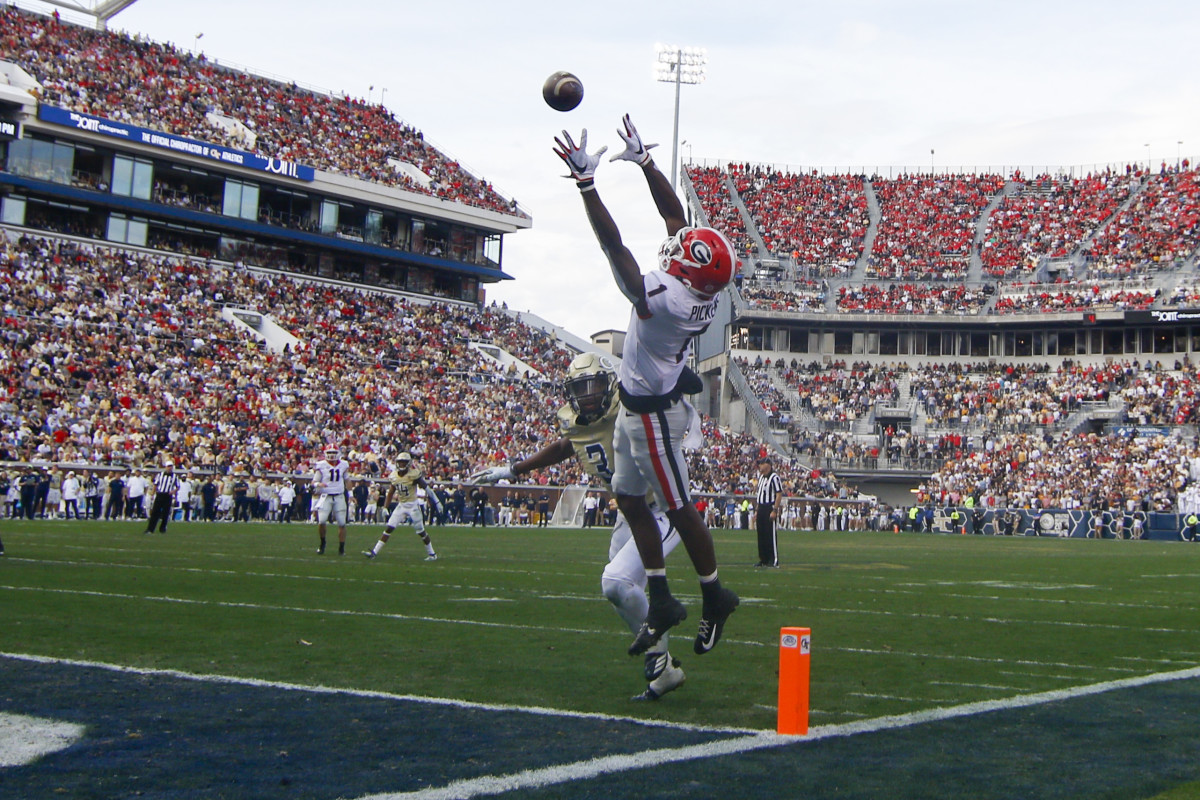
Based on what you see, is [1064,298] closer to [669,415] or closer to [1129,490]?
[1129,490]

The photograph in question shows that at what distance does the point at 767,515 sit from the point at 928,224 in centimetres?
4675

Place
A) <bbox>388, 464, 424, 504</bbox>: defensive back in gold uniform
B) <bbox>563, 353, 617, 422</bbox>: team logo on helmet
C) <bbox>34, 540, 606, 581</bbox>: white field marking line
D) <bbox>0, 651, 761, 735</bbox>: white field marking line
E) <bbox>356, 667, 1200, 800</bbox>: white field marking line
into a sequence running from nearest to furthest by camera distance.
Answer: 1. <bbox>356, 667, 1200, 800</bbox>: white field marking line
2. <bbox>0, 651, 761, 735</bbox>: white field marking line
3. <bbox>563, 353, 617, 422</bbox>: team logo on helmet
4. <bbox>34, 540, 606, 581</bbox>: white field marking line
5. <bbox>388, 464, 424, 504</bbox>: defensive back in gold uniform

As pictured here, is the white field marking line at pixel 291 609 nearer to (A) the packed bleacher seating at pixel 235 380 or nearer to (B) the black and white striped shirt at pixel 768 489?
(B) the black and white striped shirt at pixel 768 489

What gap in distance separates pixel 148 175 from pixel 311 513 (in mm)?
18669

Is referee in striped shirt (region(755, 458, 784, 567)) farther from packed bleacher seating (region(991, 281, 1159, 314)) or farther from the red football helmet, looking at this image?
packed bleacher seating (region(991, 281, 1159, 314))

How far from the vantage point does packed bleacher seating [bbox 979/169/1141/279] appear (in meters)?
58.8

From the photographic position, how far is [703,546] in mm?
6500

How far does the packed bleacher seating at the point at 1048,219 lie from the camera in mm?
58781

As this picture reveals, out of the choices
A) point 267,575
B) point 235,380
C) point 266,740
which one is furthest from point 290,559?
point 235,380

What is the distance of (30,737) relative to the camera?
4934 mm

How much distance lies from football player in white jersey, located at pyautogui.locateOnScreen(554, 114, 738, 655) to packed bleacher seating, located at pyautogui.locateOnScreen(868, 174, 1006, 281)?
55736 mm

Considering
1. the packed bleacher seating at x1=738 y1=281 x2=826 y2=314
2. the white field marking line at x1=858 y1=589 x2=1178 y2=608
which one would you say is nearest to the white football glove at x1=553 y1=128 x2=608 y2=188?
the white field marking line at x1=858 y1=589 x2=1178 y2=608

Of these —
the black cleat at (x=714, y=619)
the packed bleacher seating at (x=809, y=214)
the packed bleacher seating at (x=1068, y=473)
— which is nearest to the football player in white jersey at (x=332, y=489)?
the black cleat at (x=714, y=619)

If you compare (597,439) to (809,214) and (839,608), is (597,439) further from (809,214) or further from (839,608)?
(809,214)
